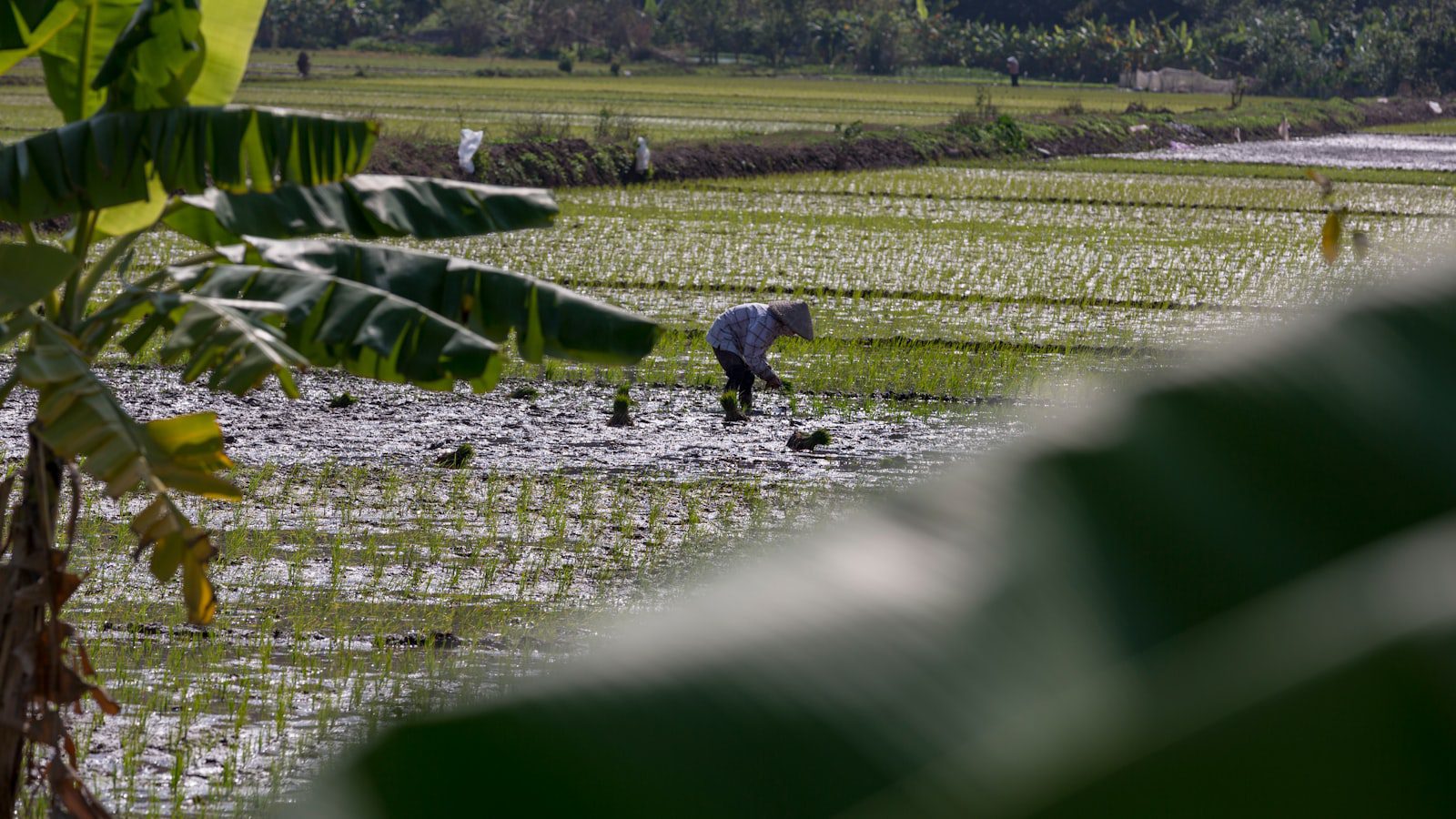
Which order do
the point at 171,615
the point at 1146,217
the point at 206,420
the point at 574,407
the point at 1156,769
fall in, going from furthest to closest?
the point at 1146,217, the point at 574,407, the point at 171,615, the point at 206,420, the point at 1156,769

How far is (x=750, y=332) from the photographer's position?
7.33m

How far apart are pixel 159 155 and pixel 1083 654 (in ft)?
8.69

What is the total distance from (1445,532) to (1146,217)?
16.9m

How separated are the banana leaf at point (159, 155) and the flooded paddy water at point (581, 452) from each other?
1.10 metres


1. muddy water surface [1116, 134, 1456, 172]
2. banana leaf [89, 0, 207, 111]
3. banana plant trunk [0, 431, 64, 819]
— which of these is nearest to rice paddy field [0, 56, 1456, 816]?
banana plant trunk [0, 431, 64, 819]

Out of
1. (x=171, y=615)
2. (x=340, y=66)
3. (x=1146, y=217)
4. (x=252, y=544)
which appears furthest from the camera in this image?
(x=340, y=66)

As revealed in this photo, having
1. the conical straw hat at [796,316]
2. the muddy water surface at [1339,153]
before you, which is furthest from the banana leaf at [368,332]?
the muddy water surface at [1339,153]

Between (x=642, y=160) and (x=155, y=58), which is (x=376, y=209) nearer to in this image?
(x=155, y=58)

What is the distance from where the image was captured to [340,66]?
4416 centimetres

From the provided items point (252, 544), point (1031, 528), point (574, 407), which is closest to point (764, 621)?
point (1031, 528)

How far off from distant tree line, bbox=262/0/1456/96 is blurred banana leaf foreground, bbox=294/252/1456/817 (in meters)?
51.3

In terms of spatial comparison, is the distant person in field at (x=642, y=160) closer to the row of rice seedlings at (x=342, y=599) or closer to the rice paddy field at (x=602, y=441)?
the rice paddy field at (x=602, y=441)

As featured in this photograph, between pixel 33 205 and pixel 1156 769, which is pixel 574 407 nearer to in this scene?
pixel 33 205

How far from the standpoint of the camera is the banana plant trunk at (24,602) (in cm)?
258
